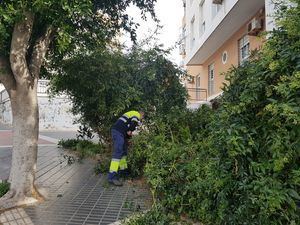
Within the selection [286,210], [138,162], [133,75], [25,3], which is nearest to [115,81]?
[133,75]

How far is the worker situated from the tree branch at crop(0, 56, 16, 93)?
2.40 meters

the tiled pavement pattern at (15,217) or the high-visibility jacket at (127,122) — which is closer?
the tiled pavement pattern at (15,217)

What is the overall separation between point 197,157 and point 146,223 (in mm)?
1325

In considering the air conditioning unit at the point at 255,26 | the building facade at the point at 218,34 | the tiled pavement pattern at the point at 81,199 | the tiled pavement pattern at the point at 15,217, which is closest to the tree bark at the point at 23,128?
the tiled pavement pattern at the point at 15,217

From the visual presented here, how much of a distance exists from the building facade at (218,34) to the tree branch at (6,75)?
178 inches

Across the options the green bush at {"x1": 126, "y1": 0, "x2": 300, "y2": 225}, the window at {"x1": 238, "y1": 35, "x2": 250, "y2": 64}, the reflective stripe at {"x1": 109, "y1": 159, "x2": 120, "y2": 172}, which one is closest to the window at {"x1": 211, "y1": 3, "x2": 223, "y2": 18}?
the window at {"x1": 238, "y1": 35, "x2": 250, "y2": 64}

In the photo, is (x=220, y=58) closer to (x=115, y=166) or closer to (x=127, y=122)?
(x=127, y=122)

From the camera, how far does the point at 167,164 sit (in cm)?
548

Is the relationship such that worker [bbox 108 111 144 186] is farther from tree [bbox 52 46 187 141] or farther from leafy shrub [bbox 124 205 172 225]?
leafy shrub [bbox 124 205 172 225]

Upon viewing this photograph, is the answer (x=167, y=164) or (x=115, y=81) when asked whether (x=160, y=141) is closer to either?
(x=167, y=164)

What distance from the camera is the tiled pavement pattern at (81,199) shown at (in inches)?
198

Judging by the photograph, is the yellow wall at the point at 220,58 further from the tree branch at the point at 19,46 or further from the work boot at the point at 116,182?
the tree branch at the point at 19,46

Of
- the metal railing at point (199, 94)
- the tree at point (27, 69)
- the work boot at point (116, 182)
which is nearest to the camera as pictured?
the tree at point (27, 69)

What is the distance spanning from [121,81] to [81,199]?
3.53 m
